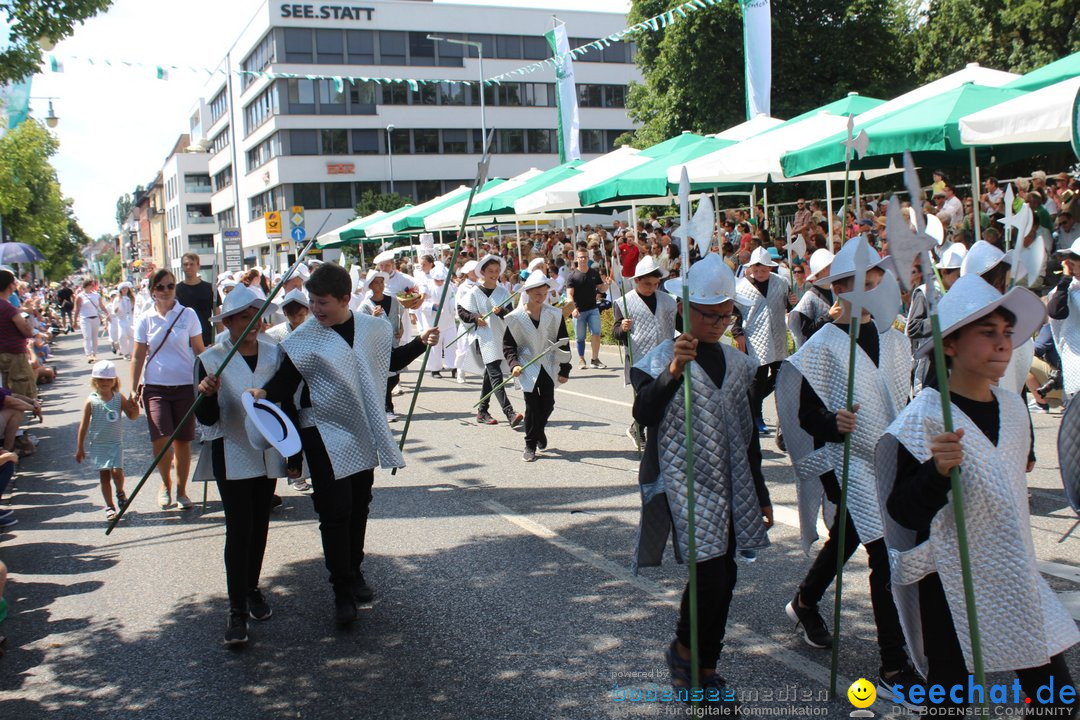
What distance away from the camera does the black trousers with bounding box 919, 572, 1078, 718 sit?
3.00 meters

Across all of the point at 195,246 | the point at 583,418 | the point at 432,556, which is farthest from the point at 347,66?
the point at 432,556

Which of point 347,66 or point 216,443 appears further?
point 347,66

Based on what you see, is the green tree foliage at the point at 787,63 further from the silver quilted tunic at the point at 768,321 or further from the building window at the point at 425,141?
the silver quilted tunic at the point at 768,321

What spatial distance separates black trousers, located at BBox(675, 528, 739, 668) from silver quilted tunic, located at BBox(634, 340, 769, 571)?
0.07m

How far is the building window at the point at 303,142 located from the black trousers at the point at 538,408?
52.3 meters

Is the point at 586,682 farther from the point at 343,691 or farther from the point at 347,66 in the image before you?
the point at 347,66

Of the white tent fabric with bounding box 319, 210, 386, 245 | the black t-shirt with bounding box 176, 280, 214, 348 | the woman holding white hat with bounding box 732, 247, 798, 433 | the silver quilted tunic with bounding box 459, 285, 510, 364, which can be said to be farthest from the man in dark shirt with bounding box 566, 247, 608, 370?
the white tent fabric with bounding box 319, 210, 386, 245

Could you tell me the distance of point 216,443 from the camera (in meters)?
5.31

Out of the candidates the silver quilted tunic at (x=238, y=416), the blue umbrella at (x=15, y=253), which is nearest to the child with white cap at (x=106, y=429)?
the silver quilted tunic at (x=238, y=416)

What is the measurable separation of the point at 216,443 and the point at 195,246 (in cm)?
9689

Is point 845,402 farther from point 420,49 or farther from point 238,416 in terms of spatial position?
point 420,49

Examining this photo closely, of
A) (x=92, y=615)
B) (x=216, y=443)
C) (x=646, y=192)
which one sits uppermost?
(x=646, y=192)

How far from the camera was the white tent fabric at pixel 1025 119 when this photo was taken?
8.62 m

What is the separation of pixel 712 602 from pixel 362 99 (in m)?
58.9
